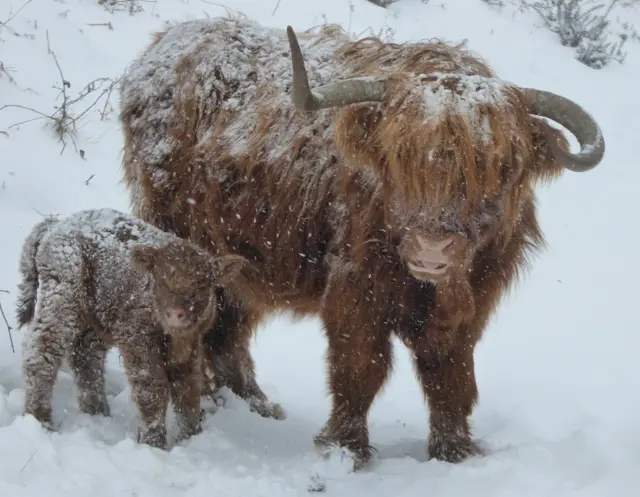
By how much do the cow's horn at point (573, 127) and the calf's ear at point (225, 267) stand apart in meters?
1.62

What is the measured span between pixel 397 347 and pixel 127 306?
3155mm

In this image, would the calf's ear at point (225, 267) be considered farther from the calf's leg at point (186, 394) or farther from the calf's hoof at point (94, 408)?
the calf's hoof at point (94, 408)

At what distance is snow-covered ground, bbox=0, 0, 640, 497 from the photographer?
12.1 ft

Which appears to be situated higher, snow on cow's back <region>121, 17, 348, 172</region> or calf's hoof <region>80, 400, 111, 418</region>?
snow on cow's back <region>121, 17, 348, 172</region>

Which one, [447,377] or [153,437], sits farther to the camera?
[447,377]

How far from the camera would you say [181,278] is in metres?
4.01

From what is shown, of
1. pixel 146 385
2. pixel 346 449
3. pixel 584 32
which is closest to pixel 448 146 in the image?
pixel 346 449

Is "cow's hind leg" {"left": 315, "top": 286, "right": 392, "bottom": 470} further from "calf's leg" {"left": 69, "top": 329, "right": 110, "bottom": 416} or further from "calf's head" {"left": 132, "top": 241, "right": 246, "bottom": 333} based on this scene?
"calf's leg" {"left": 69, "top": 329, "right": 110, "bottom": 416}

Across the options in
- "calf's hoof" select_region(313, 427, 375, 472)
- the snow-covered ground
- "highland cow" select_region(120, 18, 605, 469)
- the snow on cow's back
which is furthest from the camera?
the snow on cow's back

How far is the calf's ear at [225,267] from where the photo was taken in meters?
4.13

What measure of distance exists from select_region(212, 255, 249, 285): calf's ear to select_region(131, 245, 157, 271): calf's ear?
314mm

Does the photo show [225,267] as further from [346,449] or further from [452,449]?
[452,449]

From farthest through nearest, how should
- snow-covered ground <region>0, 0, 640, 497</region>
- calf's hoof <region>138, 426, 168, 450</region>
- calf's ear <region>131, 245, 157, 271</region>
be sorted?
1. calf's hoof <region>138, 426, 168, 450</region>
2. calf's ear <region>131, 245, 157, 271</region>
3. snow-covered ground <region>0, 0, 640, 497</region>

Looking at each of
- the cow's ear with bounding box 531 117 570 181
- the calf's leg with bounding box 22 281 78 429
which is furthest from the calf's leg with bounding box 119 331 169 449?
the cow's ear with bounding box 531 117 570 181
